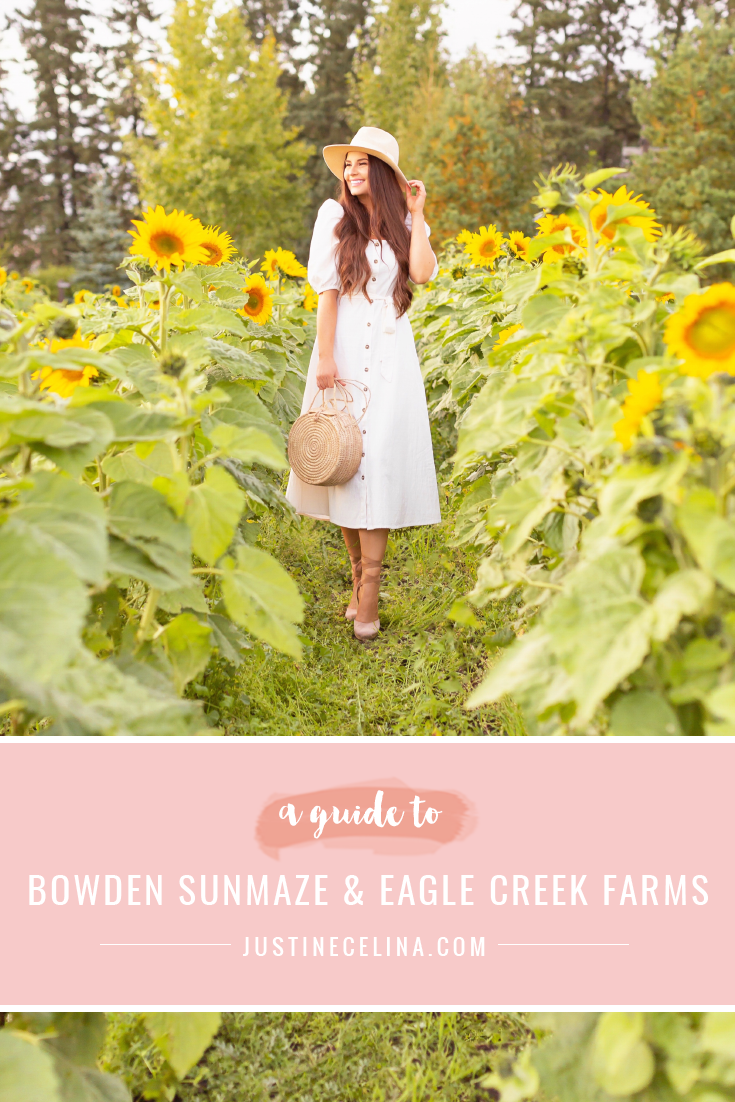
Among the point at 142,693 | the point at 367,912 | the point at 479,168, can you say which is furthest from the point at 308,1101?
the point at 479,168

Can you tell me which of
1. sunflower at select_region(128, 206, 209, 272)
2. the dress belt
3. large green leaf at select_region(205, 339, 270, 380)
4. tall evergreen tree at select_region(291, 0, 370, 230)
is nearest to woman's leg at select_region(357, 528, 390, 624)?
the dress belt

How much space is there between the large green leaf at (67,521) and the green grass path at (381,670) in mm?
1584

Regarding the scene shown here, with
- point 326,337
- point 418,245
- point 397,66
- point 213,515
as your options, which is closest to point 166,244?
point 326,337

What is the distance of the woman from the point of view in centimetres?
323

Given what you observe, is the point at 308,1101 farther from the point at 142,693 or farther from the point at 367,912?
the point at 142,693

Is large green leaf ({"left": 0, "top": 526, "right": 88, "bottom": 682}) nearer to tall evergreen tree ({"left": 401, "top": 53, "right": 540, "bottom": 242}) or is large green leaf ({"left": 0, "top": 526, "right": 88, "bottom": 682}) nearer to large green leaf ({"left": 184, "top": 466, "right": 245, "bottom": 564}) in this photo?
large green leaf ({"left": 184, "top": 466, "right": 245, "bottom": 564})

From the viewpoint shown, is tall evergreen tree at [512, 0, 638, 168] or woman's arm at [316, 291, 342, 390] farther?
tall evergreen tree at [512, 0, 638, 168]

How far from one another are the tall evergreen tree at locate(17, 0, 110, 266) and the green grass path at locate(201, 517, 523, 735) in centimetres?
3306

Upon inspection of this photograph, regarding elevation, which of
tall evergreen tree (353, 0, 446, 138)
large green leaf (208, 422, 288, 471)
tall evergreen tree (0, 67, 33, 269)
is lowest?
large green leaf (208, 422, 288, 471)

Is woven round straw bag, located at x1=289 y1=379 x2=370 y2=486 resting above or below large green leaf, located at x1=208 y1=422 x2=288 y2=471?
above

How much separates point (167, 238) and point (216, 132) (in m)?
19.6

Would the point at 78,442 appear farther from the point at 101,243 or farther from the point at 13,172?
the point at 13,172

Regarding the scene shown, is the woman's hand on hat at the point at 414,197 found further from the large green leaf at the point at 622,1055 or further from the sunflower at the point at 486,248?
the large green leaf at the point at 622,1055

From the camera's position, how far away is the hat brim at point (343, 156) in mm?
3162
